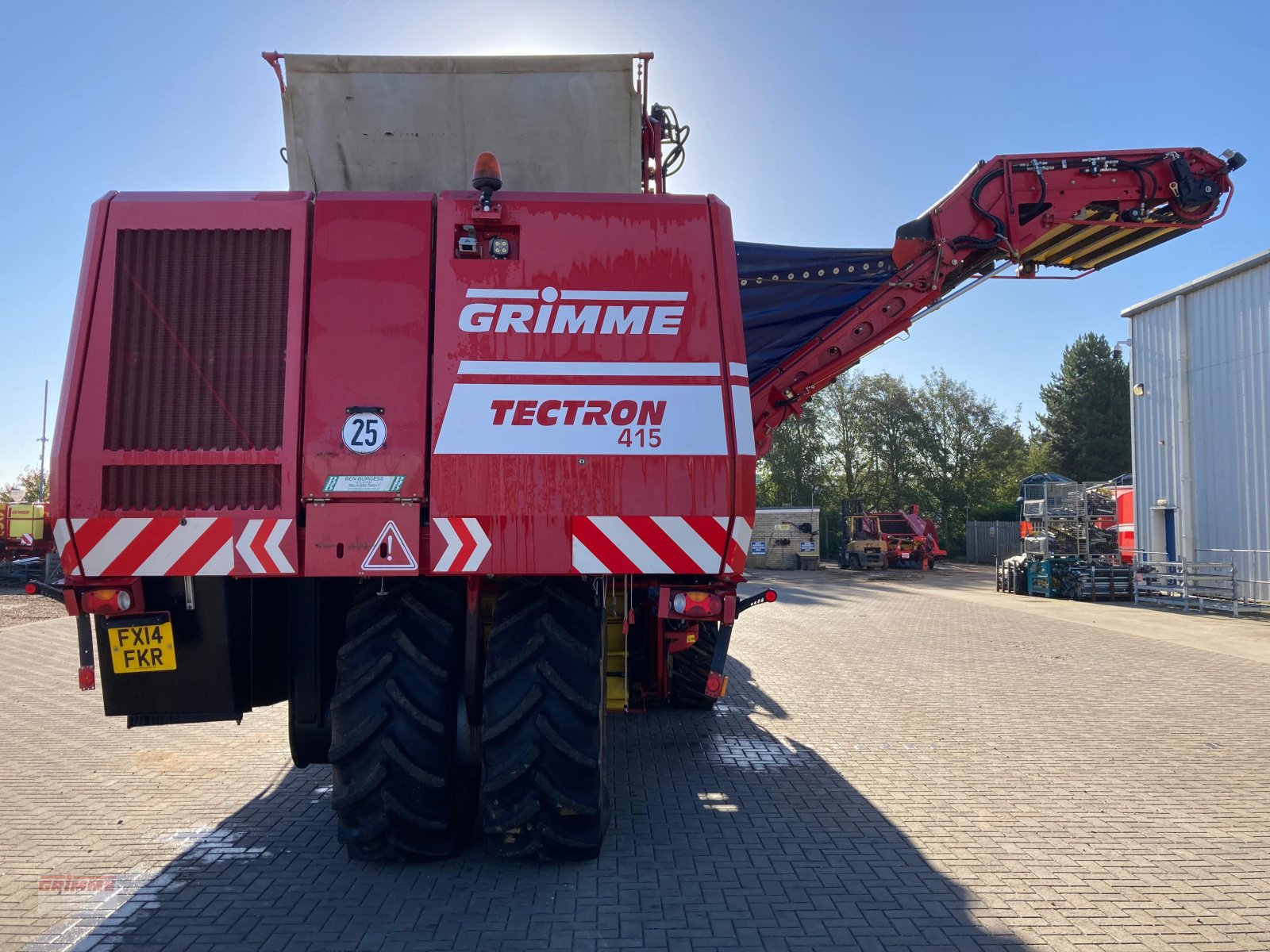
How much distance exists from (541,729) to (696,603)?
971mm

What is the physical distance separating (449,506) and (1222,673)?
10541 millimetres

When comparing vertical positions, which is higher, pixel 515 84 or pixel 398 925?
pixel 515 84

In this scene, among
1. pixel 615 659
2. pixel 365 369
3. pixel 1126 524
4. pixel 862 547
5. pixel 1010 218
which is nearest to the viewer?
pixel 365 369

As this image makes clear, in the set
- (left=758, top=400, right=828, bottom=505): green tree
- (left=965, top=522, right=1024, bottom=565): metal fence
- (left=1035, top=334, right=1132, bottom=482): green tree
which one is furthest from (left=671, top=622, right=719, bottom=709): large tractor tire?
(left=1035, top=334, right=1132, bottom=482): green tree

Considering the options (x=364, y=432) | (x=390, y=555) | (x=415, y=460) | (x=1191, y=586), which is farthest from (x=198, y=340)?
(x=1191, y=586)

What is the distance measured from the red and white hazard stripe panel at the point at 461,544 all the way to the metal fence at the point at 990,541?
38.3 metres

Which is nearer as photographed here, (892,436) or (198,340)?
(198,340)

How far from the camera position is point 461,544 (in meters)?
3.94

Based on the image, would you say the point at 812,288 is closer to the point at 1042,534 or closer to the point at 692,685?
the point at 692,685

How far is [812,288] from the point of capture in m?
7.00

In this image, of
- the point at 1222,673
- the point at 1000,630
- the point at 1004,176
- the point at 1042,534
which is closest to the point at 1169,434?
the point at 1042,534

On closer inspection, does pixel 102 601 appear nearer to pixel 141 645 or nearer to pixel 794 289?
pixel 141 645

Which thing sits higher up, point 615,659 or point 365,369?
point 365,369

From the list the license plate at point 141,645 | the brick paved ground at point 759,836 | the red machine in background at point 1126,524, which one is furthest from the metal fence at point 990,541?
the license plate at point 141,645
